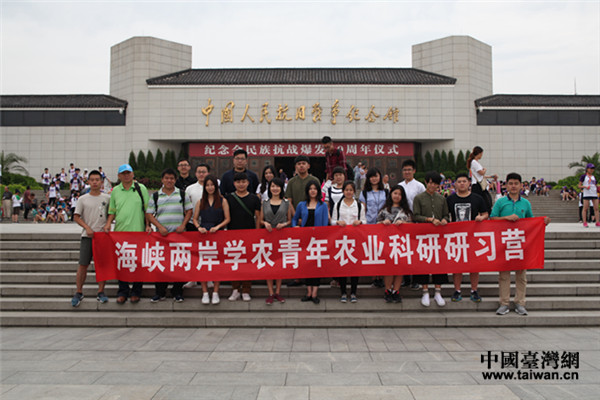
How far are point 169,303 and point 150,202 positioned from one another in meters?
1.46

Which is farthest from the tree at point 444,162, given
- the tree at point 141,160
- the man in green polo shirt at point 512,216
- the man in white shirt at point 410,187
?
the man in green polo shirt at point 512,216

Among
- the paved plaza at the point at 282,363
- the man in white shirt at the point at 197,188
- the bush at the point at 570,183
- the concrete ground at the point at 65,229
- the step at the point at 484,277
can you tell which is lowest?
the paved plaza at the point at 282,363

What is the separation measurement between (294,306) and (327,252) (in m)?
0.88

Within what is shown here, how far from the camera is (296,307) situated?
19.4ft

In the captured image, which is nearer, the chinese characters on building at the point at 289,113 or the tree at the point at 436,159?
the chinese characters on building at the point at 289,113

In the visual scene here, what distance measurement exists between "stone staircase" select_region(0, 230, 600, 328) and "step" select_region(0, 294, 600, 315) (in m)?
0.01

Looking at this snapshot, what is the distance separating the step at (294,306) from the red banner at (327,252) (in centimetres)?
37

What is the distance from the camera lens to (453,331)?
535 centimetres

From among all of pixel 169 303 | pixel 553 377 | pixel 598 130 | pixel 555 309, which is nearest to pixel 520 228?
pixel 555 309

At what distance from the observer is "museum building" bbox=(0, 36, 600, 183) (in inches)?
1106

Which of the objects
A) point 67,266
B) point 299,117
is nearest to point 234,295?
point 67,266

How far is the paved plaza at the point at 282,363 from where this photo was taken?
351 centimetres

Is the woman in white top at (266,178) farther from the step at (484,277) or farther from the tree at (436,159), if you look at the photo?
the tree at (436,159)

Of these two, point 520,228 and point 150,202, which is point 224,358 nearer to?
point 150,202
